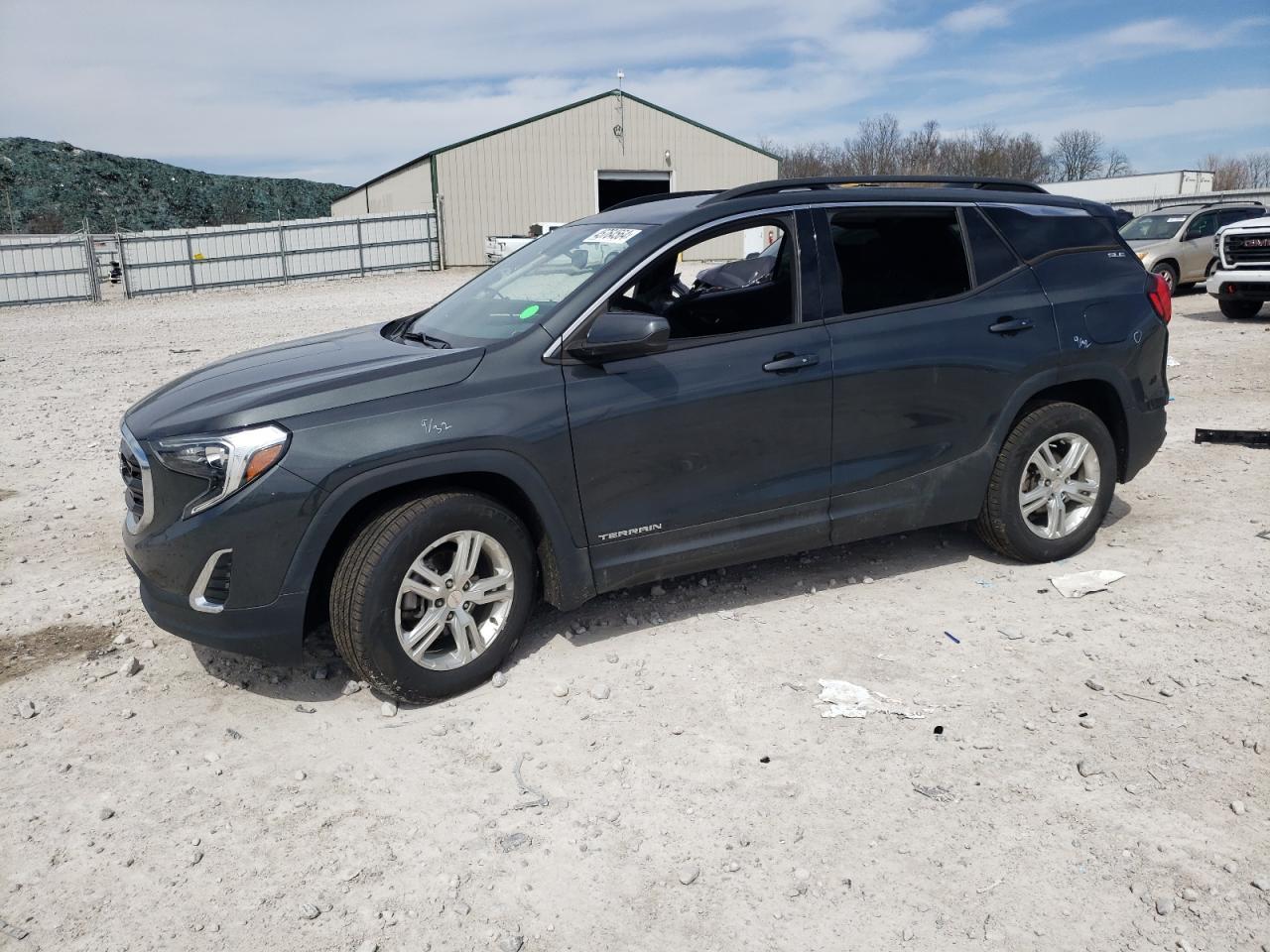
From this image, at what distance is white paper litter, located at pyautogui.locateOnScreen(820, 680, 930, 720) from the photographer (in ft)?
12.7

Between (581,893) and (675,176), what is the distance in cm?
3781

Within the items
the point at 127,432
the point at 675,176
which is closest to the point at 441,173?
the point at 675,176

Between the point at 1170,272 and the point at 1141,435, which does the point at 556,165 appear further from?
the point at 1141,435

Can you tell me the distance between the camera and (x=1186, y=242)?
1836 centimetres

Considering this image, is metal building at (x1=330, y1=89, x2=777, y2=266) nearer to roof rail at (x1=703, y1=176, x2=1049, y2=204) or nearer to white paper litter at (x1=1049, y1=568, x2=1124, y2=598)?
roof rail at (x1=703, y1=176, x2=1049, y2=204)

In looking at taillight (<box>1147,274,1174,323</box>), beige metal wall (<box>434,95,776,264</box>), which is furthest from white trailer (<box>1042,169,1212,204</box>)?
taillight (<box>1147,274,1174,323</box>)

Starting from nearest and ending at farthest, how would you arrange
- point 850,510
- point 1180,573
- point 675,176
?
point 850,510 → point 1180,573 → point 675,176

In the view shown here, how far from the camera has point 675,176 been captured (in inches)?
1518

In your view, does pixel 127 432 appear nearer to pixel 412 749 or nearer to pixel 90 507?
pixel 412 749

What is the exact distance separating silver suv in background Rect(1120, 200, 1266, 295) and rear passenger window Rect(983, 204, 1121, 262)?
46.9 feet

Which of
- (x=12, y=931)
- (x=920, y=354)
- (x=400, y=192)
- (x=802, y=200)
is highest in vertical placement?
(x=400, y=192)

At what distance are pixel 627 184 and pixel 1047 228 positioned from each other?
123ft

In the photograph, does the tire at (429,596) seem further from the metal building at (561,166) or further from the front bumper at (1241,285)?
the metal building at (561,166)

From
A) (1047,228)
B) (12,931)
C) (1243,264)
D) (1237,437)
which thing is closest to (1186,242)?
(1243,264)
